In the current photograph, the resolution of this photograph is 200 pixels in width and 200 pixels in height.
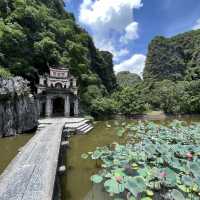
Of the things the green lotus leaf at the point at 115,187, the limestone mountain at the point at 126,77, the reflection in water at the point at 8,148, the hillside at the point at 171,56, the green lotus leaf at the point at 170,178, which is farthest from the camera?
the limestone mountain at the point at 126,77

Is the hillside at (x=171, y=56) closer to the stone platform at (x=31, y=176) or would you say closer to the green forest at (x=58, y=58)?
the green forest at (x=58, y=58)

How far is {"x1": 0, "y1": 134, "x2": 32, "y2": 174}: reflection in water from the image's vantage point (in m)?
5.86

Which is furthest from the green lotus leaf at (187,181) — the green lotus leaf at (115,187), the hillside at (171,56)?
the hillside at (171,56)

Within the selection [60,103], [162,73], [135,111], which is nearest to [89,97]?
[60,103]

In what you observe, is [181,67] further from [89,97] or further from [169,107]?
[89,97]

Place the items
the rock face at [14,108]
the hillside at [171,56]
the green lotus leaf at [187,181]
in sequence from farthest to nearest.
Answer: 1. the hillside at [171,56]
2. the rock face at [14,108]
3. the green lotus leaf at [187,181]

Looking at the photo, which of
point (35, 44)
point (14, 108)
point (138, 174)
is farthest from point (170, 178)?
point (35, 44)

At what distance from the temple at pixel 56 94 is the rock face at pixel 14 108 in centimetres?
505

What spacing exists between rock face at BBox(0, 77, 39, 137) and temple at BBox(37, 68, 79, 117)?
199 inches

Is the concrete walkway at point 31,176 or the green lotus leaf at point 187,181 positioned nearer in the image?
the concrete walkway at point 31,176

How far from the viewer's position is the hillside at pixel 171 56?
48438 mm

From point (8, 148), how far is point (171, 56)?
2022 inches

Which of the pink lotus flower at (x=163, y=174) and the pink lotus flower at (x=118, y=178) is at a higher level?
the pink lotus flower at (x=163, y=174)

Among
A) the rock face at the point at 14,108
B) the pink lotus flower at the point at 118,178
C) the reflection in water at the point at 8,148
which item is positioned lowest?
the reflection in water at the point at 8,148
